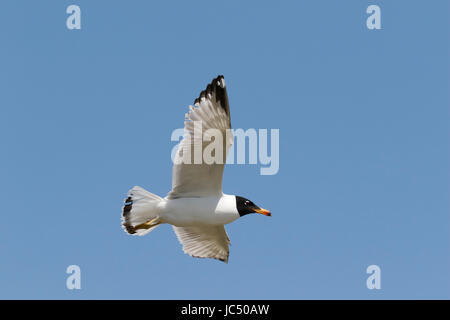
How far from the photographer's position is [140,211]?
34.4 ft

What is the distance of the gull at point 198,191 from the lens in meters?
9.90

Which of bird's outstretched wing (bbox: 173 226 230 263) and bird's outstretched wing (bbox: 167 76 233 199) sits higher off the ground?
bird's outstretched wing (bbox: 167 76 233 199)

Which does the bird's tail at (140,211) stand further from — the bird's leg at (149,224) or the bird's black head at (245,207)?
the bird's black head at (245,207)

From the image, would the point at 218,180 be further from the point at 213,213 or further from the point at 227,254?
the point at 227,254

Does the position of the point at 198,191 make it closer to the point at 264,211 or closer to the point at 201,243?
the point at 264,211

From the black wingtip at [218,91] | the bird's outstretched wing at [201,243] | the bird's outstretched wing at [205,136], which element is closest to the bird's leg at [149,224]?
the bird's outstretched wing at [205,136]

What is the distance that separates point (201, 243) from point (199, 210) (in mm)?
1187

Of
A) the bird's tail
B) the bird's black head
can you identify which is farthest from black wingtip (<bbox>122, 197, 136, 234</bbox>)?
the bird's black head

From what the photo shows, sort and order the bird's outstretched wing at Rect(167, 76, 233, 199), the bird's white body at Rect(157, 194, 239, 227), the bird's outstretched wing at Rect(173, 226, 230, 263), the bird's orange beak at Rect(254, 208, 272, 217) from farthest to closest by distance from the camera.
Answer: the bird's outstretched wing at Rect(173, 226, 230, 263), the bird's orange beak at Rect(254, 208, 272, 217), the bird's white body at Rect(157, 194, 239, 227), the bird's outstretched wing at Rect(167, 76, 233, 199)

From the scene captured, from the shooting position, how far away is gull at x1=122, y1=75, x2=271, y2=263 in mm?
9898

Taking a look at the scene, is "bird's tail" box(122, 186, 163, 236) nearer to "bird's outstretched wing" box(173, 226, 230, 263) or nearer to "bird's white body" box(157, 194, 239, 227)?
"bird's white body" box(157, 194, 239, 227)

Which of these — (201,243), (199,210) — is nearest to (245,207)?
(199,210)

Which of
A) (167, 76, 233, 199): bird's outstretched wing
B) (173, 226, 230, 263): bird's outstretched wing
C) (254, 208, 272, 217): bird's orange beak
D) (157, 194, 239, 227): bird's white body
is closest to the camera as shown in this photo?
(167, 76, 233, 199): bird's outstretched wing
